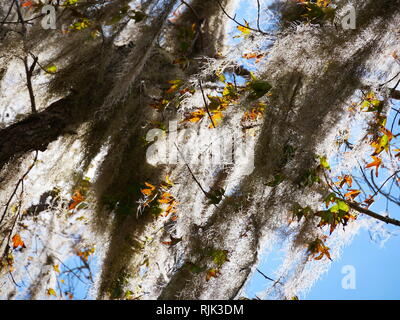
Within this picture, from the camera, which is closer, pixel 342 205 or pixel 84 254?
pixel 342 205

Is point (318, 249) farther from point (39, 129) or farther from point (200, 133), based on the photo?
point (39, 129)

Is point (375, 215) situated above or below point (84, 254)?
below

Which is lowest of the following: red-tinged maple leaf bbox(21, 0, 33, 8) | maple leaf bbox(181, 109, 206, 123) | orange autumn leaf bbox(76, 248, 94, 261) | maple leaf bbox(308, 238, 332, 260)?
maple leaf bbox(308, 238, 332, 260)

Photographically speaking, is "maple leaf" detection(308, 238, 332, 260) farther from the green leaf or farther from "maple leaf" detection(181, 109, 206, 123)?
"maple leaf" detection(181, 109, 206, 123)

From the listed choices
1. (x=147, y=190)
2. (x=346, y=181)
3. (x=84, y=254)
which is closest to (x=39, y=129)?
(x=147, y=190)

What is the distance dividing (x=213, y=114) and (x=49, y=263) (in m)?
2.30

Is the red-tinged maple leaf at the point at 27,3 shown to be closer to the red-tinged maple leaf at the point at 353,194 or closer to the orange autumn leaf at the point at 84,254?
the red-tinged maple leaf at the point at 353,194

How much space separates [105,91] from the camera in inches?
76.7

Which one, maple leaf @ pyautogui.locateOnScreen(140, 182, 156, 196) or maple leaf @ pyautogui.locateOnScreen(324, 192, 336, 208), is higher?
maple leaf @ pyautogui.locateOnScreen(140, 182, 156, 196)

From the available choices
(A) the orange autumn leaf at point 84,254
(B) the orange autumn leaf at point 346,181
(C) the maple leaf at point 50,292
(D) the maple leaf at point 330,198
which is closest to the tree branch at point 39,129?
(D) the maple leaf at point 330,198

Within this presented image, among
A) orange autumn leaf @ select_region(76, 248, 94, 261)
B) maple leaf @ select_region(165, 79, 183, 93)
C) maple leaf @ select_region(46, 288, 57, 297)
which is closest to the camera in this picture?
maple leaf @ select_region(165, 79, 183, 93)

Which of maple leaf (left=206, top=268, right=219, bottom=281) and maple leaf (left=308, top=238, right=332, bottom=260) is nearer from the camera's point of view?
maple leaf (left=206, top=268, right=219, bottom=281)

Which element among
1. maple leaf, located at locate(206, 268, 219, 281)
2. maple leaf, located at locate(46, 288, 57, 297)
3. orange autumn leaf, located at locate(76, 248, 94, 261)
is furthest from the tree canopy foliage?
orange autumn leaf, located at locate(76, 248, 94, 261)
